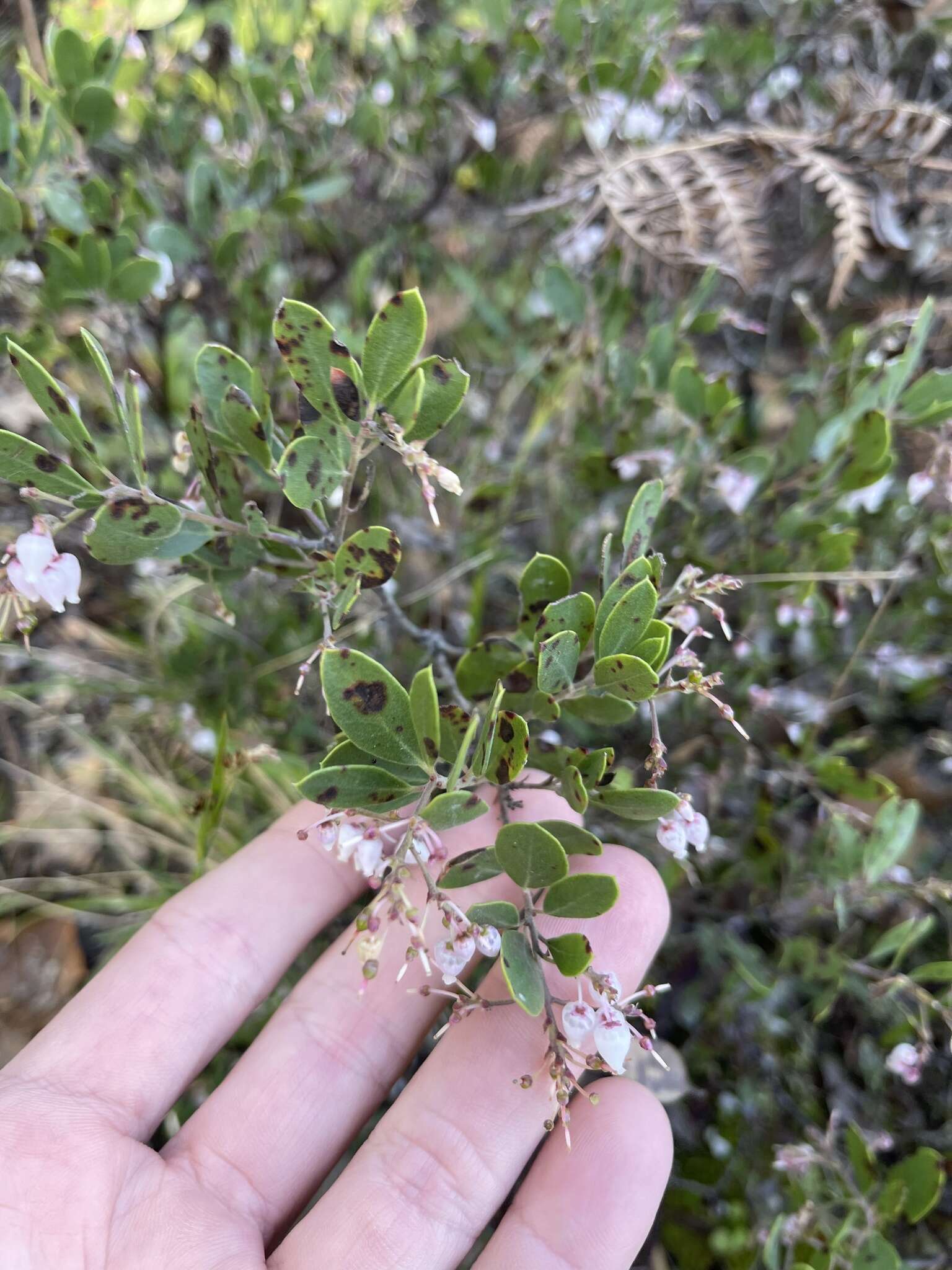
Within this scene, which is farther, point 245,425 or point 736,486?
point 736,486

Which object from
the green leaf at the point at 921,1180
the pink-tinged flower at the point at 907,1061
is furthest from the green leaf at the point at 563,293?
the green leaf at the point at 921,1180

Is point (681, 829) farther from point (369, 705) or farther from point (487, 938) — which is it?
point (369, 705)

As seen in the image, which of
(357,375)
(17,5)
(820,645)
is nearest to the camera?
(357,375)

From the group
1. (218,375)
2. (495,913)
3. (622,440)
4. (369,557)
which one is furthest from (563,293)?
(495,913)

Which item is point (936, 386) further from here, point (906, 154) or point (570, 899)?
point (570, 899)

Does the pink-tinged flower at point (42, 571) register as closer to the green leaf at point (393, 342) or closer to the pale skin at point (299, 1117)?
the green leaf at point (393, 342)

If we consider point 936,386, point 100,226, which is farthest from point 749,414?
point 100,226
